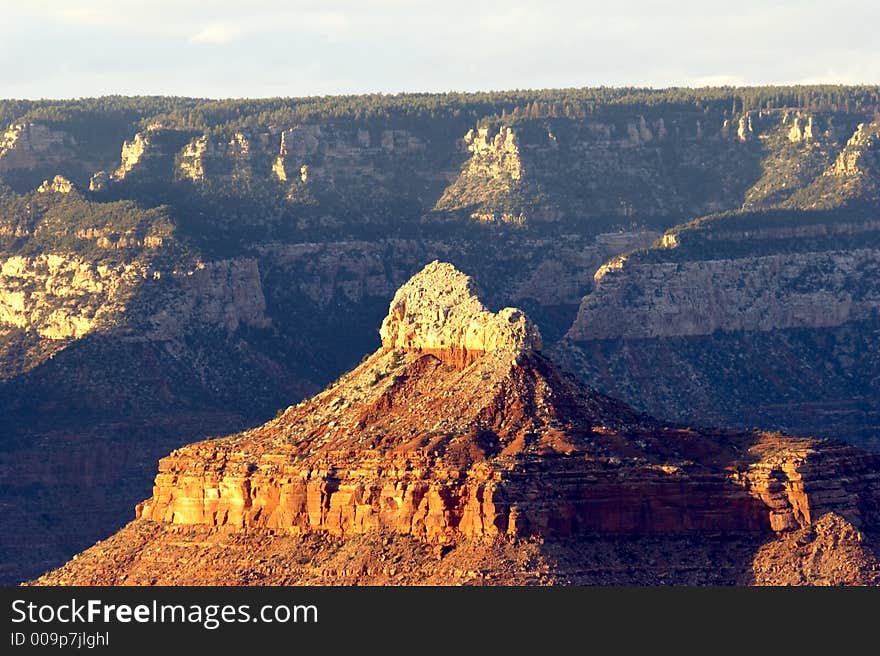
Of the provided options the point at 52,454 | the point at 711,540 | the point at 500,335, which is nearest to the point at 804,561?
the point at 711,540

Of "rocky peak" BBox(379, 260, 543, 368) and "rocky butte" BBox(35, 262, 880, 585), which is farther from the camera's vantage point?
"rocky peak" BBox(379, 260, 543, 368)

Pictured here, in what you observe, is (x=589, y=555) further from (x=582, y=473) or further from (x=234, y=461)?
(x=234, y=461)

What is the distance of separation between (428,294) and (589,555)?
14700mm

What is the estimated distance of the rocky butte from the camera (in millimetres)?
133000

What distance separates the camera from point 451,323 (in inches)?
5640

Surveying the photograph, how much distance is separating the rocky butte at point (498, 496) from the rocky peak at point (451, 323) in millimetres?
80

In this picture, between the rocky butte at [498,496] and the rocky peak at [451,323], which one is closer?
the rocky butte at [498,496]

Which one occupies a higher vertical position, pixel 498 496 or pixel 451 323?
pixel 451 323

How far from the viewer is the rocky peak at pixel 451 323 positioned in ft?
460

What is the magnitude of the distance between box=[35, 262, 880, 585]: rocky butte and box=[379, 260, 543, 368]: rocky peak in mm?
80

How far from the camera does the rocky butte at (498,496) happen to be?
133 m

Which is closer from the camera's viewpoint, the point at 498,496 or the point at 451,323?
the point at 498,496

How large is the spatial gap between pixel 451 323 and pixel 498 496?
11.3m

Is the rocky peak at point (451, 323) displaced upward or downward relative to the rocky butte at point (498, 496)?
upward
